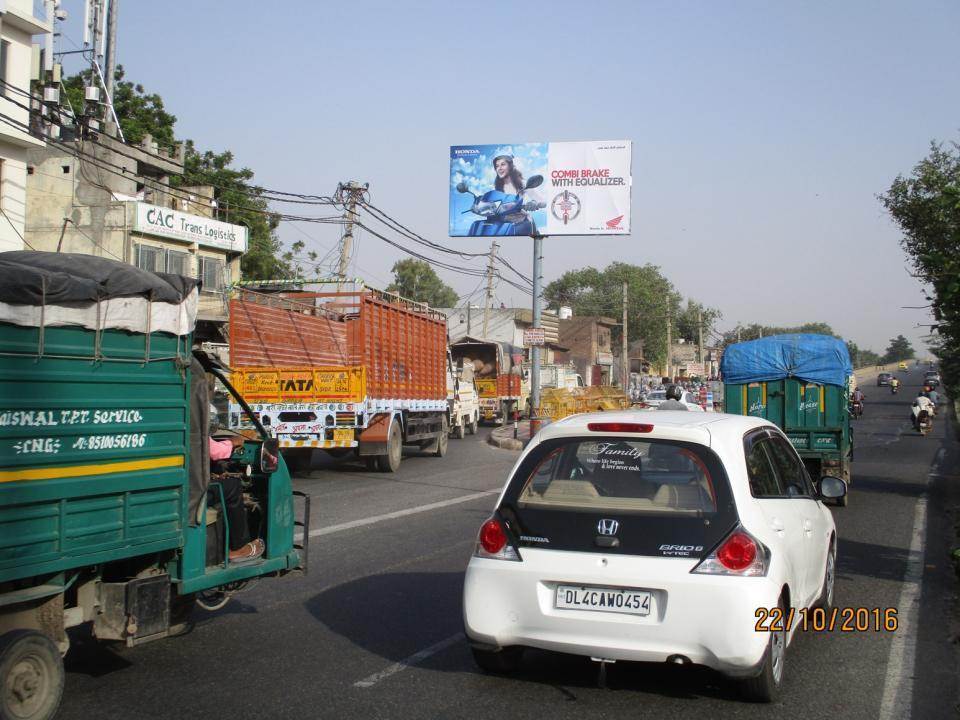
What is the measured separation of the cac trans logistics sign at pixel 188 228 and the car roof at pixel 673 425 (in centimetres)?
2880

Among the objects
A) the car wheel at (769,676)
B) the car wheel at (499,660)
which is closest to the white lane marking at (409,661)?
the car wheel at (499,660)

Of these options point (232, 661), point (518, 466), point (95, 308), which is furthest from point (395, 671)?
point (95, 308)

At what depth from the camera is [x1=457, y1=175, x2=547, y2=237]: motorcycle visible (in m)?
31.0

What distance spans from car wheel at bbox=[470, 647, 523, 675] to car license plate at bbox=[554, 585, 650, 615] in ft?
2.23

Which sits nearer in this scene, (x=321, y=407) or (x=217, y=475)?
(x=217, y=475)

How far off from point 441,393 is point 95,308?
17.0 meters

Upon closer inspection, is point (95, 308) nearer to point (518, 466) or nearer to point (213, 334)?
point (518, 466)

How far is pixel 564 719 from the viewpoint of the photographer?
4688 millimetres

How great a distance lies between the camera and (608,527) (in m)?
4.81

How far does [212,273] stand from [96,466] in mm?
31184

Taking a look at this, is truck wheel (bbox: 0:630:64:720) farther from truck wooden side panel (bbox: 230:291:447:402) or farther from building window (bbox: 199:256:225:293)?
building window (bbox: 199:256:225:293)

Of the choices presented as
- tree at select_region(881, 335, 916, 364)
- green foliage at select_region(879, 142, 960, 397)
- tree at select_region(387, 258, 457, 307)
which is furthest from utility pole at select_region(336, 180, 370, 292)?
tree at select_region(881, 335, 916, 364)

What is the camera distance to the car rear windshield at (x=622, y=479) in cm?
490
